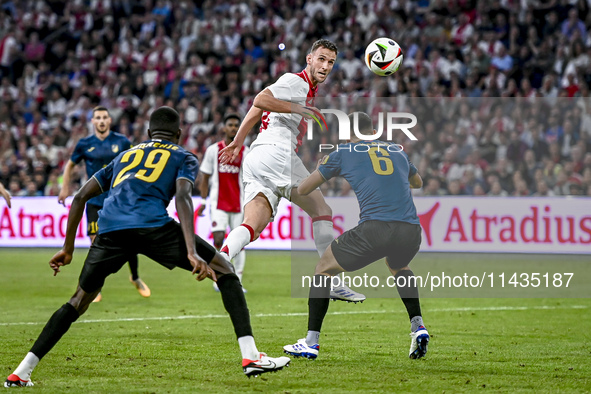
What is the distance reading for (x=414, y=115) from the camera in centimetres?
1761

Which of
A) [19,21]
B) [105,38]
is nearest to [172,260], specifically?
[105,38]

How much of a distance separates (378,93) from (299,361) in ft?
44.6

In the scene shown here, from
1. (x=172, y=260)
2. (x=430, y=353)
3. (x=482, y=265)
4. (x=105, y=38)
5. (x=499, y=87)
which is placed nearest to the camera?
(x=172, y=260)

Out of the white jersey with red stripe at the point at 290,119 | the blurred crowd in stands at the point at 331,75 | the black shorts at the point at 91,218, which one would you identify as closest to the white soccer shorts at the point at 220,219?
the black shorts at the point at 91,218

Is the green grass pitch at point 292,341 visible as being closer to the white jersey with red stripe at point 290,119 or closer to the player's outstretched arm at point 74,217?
the player's outstretched arm at point 74,217

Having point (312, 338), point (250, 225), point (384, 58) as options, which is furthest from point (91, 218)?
point (312, 338)

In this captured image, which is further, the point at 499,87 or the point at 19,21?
the point at 19,21

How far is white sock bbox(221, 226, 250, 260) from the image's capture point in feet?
23.0

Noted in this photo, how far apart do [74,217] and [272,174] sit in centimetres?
245

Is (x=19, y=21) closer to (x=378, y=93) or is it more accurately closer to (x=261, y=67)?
(x=261, y=67)

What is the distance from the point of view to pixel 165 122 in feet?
19.5

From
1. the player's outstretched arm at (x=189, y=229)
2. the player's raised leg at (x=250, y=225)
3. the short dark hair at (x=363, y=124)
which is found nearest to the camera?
the player's outstretched arm at (x=189, y=229)

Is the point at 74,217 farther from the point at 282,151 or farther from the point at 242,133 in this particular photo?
the point at 282,151

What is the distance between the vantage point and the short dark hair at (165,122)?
234 inches
